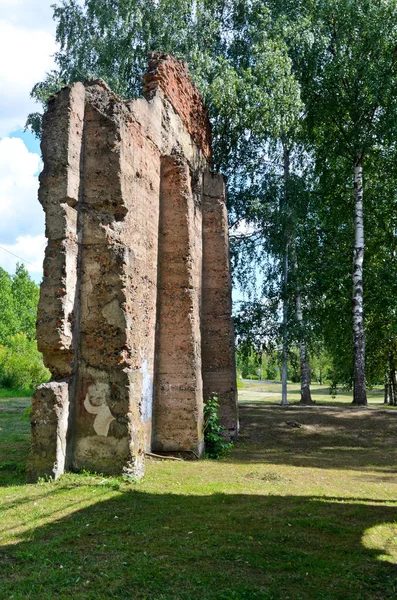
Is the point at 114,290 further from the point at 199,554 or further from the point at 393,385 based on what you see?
the point at 393,385

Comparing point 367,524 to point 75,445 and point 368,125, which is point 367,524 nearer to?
point 75,445

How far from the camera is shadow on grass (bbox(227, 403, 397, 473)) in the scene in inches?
388

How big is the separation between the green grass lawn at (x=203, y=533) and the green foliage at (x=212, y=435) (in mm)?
891

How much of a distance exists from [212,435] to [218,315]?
2.61 m

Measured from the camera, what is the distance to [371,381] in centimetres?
2511

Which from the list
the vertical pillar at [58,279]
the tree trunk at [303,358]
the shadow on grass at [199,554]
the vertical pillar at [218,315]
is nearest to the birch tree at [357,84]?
the tree trunk at [303,358]

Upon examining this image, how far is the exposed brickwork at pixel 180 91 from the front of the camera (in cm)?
1016

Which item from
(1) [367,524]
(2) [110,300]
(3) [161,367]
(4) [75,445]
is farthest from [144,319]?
(1) [367,524]

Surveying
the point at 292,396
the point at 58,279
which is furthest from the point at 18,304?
the point at 58,279

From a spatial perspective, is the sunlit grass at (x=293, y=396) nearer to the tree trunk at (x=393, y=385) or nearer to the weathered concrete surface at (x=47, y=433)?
the tree trunk at (x=393, y=385)

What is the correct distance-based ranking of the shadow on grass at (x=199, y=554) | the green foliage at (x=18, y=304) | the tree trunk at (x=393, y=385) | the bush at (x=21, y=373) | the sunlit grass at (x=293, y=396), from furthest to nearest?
the green foliage at (x=18, y=304)
the bush at (x=21, y=373)
the tree trunk at (x=393, y=385)
the sunlit grass at (x=293, y=396)
the shadow on grass at (x=199, y=554)

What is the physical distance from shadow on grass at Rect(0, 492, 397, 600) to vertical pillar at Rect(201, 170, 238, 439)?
5096 mm

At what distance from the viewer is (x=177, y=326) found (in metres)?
9.61

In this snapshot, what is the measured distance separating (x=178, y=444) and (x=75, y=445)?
258 cm
